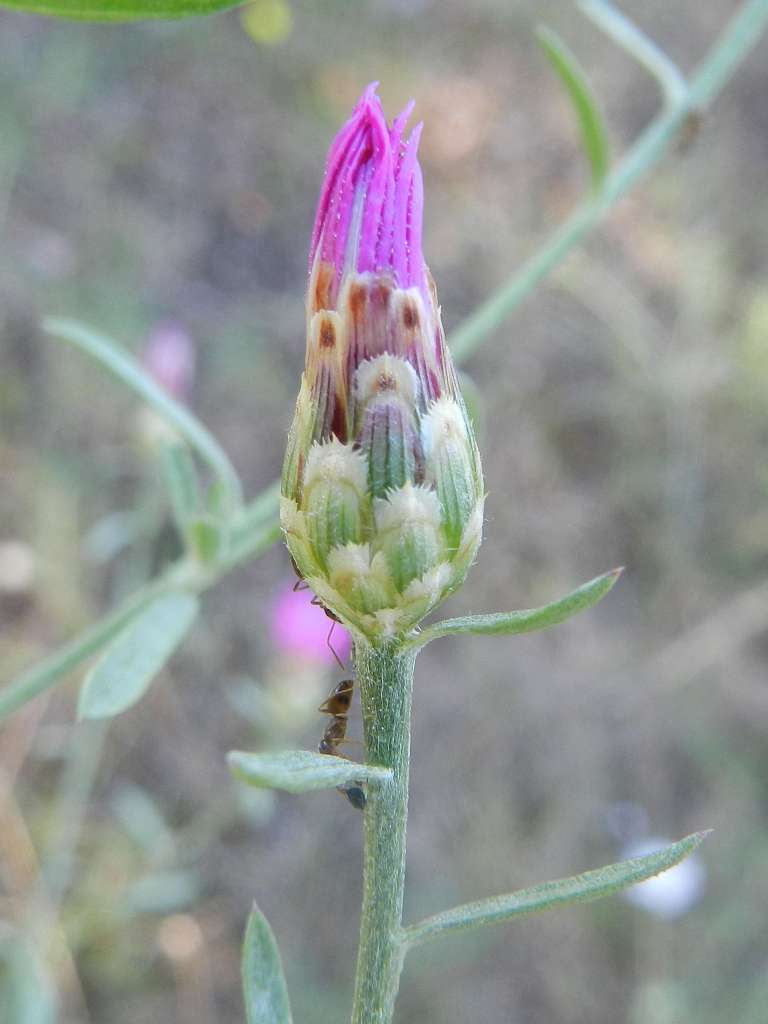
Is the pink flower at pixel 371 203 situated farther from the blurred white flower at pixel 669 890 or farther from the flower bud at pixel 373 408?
the blurred white flower at pixel 669 890

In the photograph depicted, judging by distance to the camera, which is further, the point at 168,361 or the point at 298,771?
the point at 168,361

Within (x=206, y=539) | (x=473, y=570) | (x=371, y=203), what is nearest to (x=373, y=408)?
(x=371, y=203)

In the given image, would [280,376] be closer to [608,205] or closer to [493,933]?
[493,933]

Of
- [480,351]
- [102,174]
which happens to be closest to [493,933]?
[480,351]

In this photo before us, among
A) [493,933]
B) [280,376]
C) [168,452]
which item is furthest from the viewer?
[280,376]

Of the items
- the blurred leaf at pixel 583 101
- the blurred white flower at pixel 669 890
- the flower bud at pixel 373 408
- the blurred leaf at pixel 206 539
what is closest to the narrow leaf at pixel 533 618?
the flower bud at pixel 373 408

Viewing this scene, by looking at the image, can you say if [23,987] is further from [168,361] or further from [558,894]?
[558,894]

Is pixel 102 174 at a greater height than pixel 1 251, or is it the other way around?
pixel 102 174
